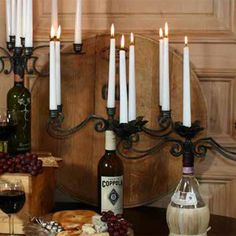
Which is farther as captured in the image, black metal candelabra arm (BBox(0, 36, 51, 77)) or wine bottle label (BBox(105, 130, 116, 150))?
black metal candelabra arm (BBox(0, 36, 51, 77))

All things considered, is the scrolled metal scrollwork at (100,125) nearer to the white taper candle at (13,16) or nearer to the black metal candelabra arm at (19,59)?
the black metal candelabra arm at (19,59)

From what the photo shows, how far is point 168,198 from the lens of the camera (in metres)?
1.73

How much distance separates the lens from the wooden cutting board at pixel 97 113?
5.51 ft

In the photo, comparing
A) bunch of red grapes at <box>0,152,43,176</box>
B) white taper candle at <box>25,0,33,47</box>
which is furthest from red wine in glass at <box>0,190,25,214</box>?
white taper candle at <box>25,0,33,47</box>

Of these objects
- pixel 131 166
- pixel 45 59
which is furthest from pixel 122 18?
pixel 131 166

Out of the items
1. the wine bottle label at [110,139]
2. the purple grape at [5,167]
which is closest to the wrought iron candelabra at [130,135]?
the wine bottle label at [110,139]

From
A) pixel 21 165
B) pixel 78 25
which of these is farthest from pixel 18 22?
pixel 21 165

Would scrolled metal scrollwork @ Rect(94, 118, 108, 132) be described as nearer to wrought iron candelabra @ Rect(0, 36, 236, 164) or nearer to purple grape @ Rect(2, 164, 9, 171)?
wrought iron candelabra @ Rect(0, 36, 236, 164)

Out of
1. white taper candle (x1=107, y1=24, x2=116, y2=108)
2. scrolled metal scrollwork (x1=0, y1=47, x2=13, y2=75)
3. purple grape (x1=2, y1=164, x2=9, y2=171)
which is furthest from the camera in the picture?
scrolled metal scrollwork (x1=0, y1=47, x2=13, y2=75)

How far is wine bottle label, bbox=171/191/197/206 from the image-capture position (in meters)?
1.36

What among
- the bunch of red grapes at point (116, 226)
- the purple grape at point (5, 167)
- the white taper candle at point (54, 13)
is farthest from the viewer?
the white taper candle at point (54, 13)

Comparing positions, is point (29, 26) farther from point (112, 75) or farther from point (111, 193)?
point (111, 193)

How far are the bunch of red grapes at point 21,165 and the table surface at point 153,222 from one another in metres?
0.24

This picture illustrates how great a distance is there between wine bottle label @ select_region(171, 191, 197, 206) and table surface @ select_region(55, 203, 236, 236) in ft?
0.36
